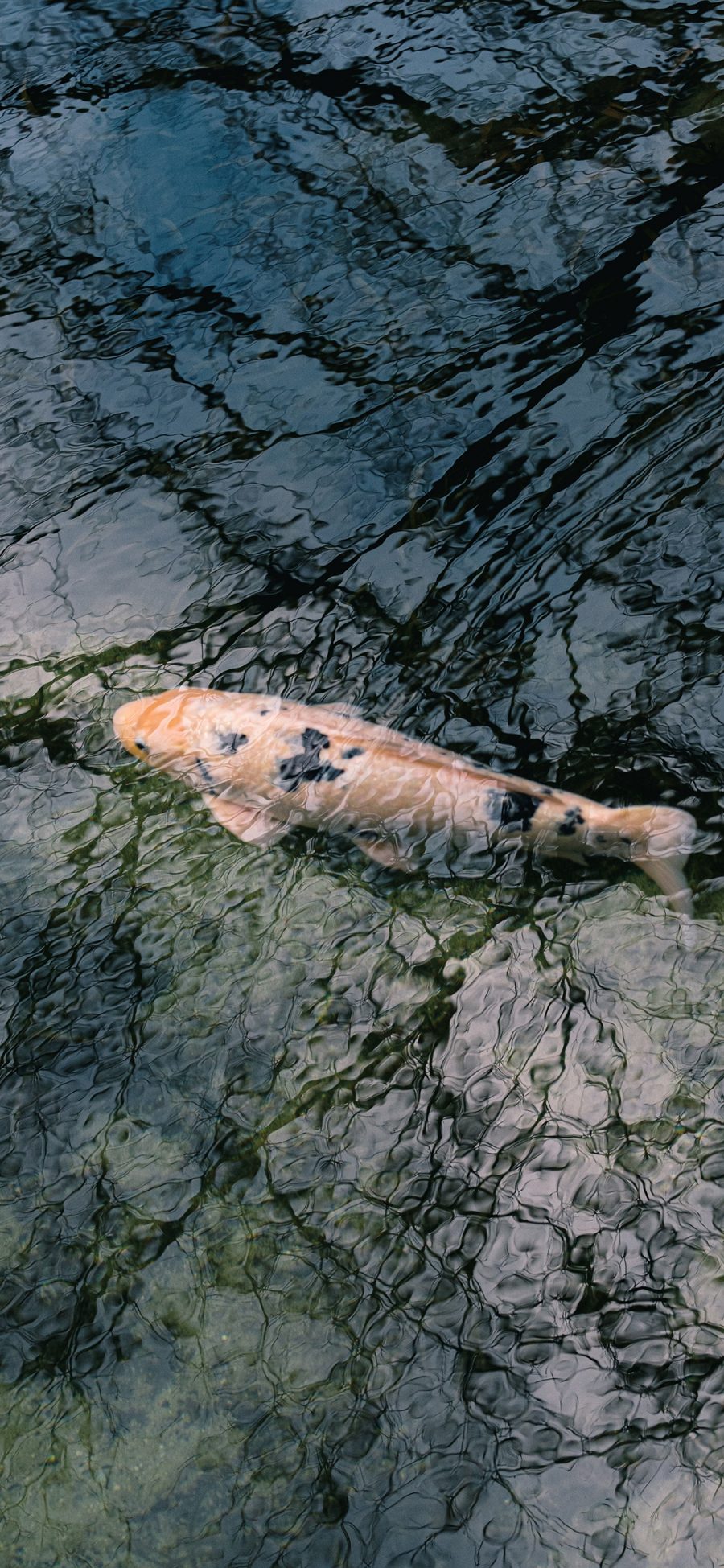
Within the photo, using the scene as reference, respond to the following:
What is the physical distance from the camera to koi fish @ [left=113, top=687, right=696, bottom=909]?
12.1 feet

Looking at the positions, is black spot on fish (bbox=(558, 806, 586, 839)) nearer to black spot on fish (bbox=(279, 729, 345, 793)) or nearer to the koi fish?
the koi fish

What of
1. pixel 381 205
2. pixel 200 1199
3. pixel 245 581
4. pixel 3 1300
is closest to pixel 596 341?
pixel 381 205

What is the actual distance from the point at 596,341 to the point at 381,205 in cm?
149

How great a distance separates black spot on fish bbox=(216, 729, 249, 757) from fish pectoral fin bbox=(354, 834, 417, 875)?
58cm

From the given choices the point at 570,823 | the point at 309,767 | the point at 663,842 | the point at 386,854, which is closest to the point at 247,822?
the point at 309,767

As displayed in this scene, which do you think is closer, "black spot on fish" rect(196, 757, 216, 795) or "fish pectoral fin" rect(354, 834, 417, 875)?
"fish pectoral fin" rect(354, 834, 417, 875)

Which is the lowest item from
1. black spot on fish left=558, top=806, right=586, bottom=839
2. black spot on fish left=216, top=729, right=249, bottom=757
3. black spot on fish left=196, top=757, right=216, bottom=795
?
black spot on fish left=558, top=806, right=586, bottom=839

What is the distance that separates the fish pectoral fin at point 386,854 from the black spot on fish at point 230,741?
58 cm

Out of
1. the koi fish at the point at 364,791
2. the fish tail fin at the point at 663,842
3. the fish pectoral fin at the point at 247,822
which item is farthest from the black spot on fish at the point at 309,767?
the fish tail fin at the point at 663,842

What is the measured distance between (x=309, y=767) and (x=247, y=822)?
0.28m

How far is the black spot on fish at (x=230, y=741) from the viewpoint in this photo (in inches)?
162

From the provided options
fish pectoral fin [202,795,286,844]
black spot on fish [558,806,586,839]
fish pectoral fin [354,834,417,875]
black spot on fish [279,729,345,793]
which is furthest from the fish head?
black spot on fish [558,806,586,839]

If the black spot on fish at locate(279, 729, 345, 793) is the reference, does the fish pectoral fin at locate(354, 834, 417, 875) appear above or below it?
below

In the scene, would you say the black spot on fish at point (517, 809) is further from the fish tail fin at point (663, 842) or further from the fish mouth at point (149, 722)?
the fish mouth at point (149, 722)
